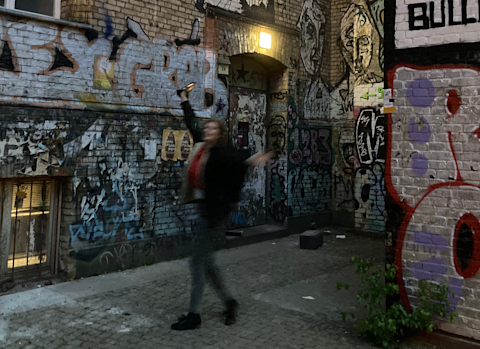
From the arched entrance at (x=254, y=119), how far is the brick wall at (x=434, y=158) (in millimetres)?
4860

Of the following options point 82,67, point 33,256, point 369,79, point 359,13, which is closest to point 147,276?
point 33,256

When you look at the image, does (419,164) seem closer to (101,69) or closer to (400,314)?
(400,314)

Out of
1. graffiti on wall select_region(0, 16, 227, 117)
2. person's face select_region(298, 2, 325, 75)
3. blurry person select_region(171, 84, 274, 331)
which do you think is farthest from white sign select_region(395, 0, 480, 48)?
person's face select_region(298, 2, 325, 75)

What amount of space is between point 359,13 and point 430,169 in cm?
691

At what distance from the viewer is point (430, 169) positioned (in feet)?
13.8

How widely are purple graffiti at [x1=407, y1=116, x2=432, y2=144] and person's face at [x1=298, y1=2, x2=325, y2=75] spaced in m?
6.29

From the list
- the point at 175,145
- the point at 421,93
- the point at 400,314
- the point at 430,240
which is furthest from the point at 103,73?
the point at 400,314

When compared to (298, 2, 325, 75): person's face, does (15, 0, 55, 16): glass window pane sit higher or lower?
lower

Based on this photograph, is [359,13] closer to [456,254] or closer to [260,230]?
[260,230]

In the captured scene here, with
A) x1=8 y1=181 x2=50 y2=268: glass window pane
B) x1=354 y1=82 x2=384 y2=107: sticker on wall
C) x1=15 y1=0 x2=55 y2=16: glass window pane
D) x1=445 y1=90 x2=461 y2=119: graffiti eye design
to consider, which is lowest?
x1=8 y1=181 x2=50 y2=268: glass window pane

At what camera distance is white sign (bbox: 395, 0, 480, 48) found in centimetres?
403

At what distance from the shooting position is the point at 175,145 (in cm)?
735

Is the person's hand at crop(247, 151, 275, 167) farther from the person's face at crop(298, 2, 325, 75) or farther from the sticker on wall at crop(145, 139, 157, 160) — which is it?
the person's face at crop(298, 2, 325, 75)

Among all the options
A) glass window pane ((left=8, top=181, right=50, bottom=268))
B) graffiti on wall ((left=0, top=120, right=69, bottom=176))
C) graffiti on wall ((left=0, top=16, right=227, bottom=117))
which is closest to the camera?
graffiti on wall ((left=0, top=120, right=69, bottom=176))
